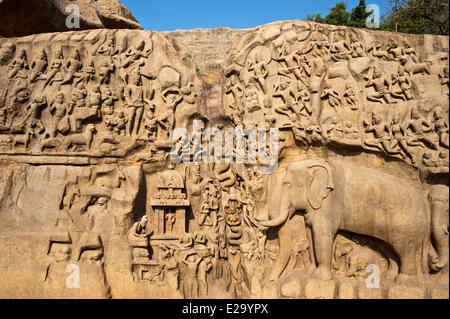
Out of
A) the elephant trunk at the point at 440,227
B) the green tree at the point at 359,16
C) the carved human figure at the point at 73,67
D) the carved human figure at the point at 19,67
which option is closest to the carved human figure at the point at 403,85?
the elephant trunk at the point at 440,227

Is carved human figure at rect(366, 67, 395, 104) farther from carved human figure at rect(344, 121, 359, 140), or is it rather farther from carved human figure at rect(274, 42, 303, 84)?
carved human figure at rect(274, 42, 303, 84)

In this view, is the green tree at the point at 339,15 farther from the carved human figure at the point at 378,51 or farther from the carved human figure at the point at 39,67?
the carved human figure at the point at 39,67

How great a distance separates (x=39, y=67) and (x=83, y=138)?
1578 mm

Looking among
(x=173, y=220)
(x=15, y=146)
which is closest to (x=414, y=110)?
(x=173, y=220)

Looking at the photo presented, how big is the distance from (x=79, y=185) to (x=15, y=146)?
143 centimetres

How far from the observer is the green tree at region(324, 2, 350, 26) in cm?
1944

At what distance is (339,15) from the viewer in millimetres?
19719

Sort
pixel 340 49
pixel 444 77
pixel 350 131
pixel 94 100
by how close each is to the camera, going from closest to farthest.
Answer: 1. pixel 444 77
2. pixel 350 131
3. pixel 340 49
4. pixel 94 100

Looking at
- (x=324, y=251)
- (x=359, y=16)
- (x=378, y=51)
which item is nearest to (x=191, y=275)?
(x=324, y=251)

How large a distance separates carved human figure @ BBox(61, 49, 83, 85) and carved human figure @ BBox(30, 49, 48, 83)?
45cm

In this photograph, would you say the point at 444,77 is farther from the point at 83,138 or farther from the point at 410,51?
the point at 83,138
